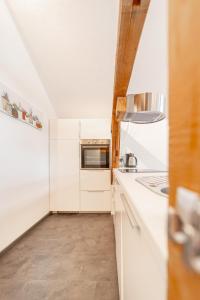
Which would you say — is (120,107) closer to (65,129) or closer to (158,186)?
(158,186)

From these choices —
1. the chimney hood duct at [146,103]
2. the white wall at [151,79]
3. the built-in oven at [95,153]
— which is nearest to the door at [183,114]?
the chimney hood duct at [146,103]

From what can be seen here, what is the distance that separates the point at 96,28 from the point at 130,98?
1125mm

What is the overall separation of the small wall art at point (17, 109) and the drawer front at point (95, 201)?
4.91ft

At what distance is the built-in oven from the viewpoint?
11.8ft

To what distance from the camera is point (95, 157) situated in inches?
142

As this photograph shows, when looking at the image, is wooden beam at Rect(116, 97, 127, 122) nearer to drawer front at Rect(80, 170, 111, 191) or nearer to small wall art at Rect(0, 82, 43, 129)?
small wall art at Rect(0, 82, 43, 129)

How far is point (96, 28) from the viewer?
2.18 metres

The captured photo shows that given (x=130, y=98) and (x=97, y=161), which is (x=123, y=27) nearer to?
(x=130, y=98)

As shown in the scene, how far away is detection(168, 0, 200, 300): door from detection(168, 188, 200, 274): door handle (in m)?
0.02

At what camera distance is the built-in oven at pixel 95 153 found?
359 centimetres

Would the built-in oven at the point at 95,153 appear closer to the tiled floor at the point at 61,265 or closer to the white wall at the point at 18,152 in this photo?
the white wall at the point at 18,152

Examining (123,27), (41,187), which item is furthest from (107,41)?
(41,187)

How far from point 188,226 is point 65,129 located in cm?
353

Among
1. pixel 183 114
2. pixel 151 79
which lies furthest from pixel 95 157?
pixel 183 114
